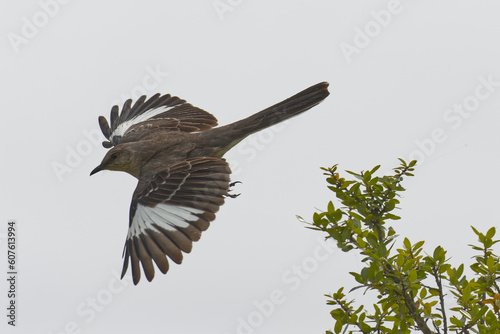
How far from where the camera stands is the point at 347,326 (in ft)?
12.8

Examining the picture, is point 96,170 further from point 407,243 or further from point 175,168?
point 407,243

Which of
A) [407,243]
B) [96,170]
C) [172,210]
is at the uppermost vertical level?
[96,170]

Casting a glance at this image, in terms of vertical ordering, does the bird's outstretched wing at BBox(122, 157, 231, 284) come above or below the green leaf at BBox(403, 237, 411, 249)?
above

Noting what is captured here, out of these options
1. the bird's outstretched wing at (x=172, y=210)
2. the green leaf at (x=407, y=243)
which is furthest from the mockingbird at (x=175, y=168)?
the green leaf at (x=407, y=243)

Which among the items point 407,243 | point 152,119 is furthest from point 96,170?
point 407,243

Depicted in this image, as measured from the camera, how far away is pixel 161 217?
648 cm

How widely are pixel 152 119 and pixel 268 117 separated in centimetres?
250

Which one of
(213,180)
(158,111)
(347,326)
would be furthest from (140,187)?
(347,326)

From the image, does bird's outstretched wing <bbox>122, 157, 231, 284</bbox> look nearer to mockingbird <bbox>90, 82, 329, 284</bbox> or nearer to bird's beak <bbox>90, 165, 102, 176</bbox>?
mockingbird <bbox>90, 82, 329, 284</bbox>

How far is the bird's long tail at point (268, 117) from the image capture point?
737 centimetres

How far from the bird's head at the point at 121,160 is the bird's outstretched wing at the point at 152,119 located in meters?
0.78

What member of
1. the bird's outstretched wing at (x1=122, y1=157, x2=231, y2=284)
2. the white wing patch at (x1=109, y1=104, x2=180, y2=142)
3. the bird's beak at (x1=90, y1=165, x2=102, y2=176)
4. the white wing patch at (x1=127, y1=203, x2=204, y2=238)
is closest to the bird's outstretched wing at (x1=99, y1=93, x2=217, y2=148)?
the white wing patch at (x1=109, y1=104, x2=180, y2=142)

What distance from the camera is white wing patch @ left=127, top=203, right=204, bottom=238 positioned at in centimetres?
619

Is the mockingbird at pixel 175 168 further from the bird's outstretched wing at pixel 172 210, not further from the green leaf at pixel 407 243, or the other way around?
the green leaf at pixel 407 243
